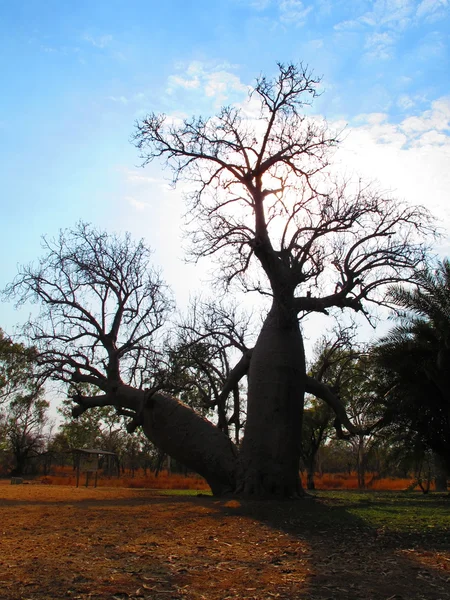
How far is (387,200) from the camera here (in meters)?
10.9

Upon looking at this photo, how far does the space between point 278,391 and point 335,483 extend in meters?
22.0

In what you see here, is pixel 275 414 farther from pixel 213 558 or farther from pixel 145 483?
pixel 145 483

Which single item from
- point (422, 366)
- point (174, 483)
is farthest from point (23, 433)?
point (422, 366)

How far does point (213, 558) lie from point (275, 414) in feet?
17.2

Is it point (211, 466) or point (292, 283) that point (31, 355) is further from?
point (292, 283)

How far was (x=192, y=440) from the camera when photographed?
11188 mm

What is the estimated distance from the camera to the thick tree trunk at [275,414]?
966 centimetres

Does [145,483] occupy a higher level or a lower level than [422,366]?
lower

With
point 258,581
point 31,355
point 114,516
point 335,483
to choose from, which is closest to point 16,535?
point 114,516

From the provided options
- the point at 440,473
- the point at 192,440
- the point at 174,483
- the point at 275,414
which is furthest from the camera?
the point at 174,483

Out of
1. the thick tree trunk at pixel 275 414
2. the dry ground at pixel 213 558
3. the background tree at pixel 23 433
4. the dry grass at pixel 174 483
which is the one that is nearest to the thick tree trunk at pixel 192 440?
the thick tree trunk at pixel 275 414

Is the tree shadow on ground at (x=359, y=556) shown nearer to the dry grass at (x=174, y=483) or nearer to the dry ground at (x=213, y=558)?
the dry ground at (x=213, y=558)

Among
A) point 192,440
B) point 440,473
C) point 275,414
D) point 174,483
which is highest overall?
point 275,414

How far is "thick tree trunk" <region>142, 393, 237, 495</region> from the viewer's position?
35.1ft
